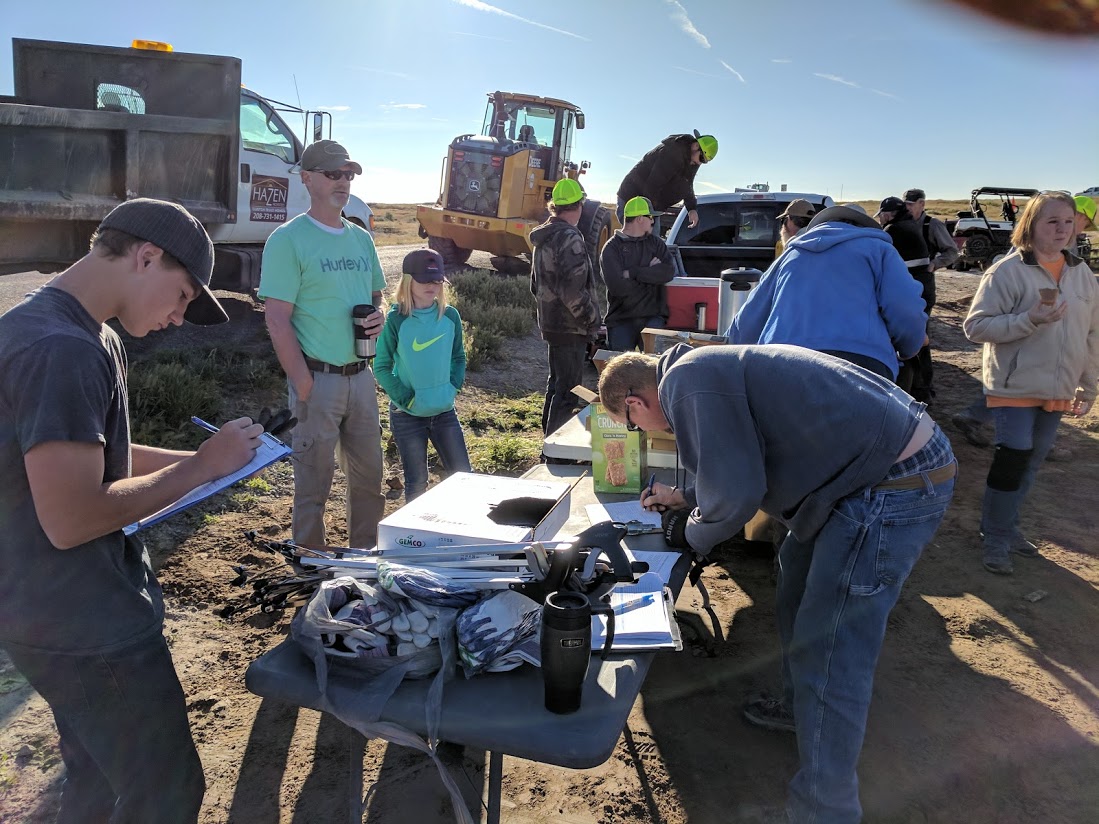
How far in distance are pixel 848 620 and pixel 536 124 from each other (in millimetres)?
13992

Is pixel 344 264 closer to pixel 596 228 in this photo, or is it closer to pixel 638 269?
pixel 638 269

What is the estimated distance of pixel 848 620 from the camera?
2219 millimetres

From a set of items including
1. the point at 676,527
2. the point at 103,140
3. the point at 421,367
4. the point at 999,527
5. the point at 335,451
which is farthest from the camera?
the point at 103,140

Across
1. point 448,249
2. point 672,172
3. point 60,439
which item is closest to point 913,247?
point 672,172

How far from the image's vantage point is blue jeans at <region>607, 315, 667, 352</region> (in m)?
5.68

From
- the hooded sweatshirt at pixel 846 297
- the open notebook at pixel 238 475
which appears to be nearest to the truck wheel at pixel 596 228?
the hooded sweatshirt at pixel 846 297

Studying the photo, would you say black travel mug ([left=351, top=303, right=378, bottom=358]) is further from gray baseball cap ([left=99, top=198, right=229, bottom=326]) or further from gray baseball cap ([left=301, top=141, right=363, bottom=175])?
gray baseball cap ([left=99, top=198, right=229, bottom=326])

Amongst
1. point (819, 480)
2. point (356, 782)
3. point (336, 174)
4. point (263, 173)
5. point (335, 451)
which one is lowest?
point (356, 782)

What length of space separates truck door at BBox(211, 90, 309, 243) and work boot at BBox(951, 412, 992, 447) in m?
7.35

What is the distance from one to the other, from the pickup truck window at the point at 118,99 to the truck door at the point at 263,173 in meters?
1.35

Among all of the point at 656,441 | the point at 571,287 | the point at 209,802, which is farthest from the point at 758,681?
the point at 571,287

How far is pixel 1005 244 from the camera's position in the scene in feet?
67.3

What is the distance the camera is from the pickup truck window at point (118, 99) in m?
6.62

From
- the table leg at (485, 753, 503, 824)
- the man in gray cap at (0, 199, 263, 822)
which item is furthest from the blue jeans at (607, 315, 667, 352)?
the man in gray cap at (0, 199, 263, 822)
